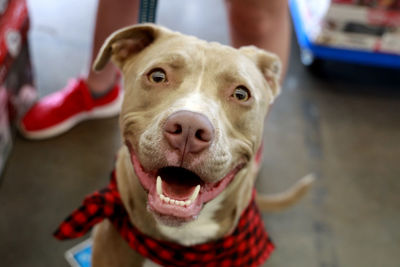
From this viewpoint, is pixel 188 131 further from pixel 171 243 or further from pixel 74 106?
pixel 74 106

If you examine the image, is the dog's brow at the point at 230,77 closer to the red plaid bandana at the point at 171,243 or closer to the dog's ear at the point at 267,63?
the dog's ear at the point at 267,63

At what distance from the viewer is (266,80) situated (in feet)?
4.41

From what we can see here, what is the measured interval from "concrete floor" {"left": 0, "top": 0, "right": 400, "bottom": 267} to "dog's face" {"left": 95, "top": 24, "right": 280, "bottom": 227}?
2.84 feet

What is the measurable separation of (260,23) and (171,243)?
2.72ft

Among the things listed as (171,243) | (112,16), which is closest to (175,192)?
(171,243)

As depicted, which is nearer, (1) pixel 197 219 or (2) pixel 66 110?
(1) pixel 197 219

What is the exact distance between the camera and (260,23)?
167 cm

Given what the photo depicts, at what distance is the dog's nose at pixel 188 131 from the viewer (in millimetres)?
963

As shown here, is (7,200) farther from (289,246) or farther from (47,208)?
(289,246)

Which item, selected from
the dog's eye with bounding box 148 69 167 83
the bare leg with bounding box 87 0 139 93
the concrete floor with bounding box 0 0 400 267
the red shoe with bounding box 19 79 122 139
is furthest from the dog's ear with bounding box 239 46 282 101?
the red shoe with bounding box 19 79 122 139

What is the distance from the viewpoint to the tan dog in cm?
101

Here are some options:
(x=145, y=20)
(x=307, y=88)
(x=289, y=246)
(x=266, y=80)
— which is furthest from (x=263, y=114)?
(x=307, y=88)

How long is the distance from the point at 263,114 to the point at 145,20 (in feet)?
1.57

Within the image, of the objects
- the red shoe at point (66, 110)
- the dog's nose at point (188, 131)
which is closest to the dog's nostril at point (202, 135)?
the dog's nose at point (188, 131)
